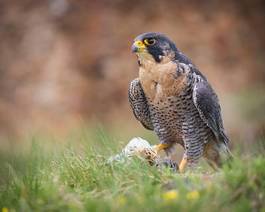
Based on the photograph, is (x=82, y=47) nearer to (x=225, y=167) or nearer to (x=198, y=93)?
(x=198, y=93)

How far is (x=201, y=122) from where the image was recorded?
24.6 ft

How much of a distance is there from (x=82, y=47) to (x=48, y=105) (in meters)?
1.69

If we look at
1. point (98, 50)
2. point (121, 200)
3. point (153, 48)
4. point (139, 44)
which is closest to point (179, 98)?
point (153, 48)

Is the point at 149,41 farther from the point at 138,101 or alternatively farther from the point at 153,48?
the point at 138,101

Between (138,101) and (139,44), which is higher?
(139,44)

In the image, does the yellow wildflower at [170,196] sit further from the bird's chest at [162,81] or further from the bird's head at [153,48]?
the bird's head at [153,48]

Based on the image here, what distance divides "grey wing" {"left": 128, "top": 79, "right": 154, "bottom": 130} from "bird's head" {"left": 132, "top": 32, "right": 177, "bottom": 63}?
1.27 ft

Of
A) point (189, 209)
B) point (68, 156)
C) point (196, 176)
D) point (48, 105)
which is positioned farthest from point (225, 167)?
point (48, 105)

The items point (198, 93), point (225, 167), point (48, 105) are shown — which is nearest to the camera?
point (225, 167)

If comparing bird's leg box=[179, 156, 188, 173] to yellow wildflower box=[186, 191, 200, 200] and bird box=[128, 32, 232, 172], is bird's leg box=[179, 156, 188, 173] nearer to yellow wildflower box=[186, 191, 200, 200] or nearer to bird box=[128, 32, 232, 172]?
bird box=[128, 32, 232, 172]

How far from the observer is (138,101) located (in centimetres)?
782

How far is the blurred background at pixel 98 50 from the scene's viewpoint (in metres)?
17.1

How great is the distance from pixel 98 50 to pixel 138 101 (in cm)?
981

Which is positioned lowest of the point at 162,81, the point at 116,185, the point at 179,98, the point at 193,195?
the point at 193,195
